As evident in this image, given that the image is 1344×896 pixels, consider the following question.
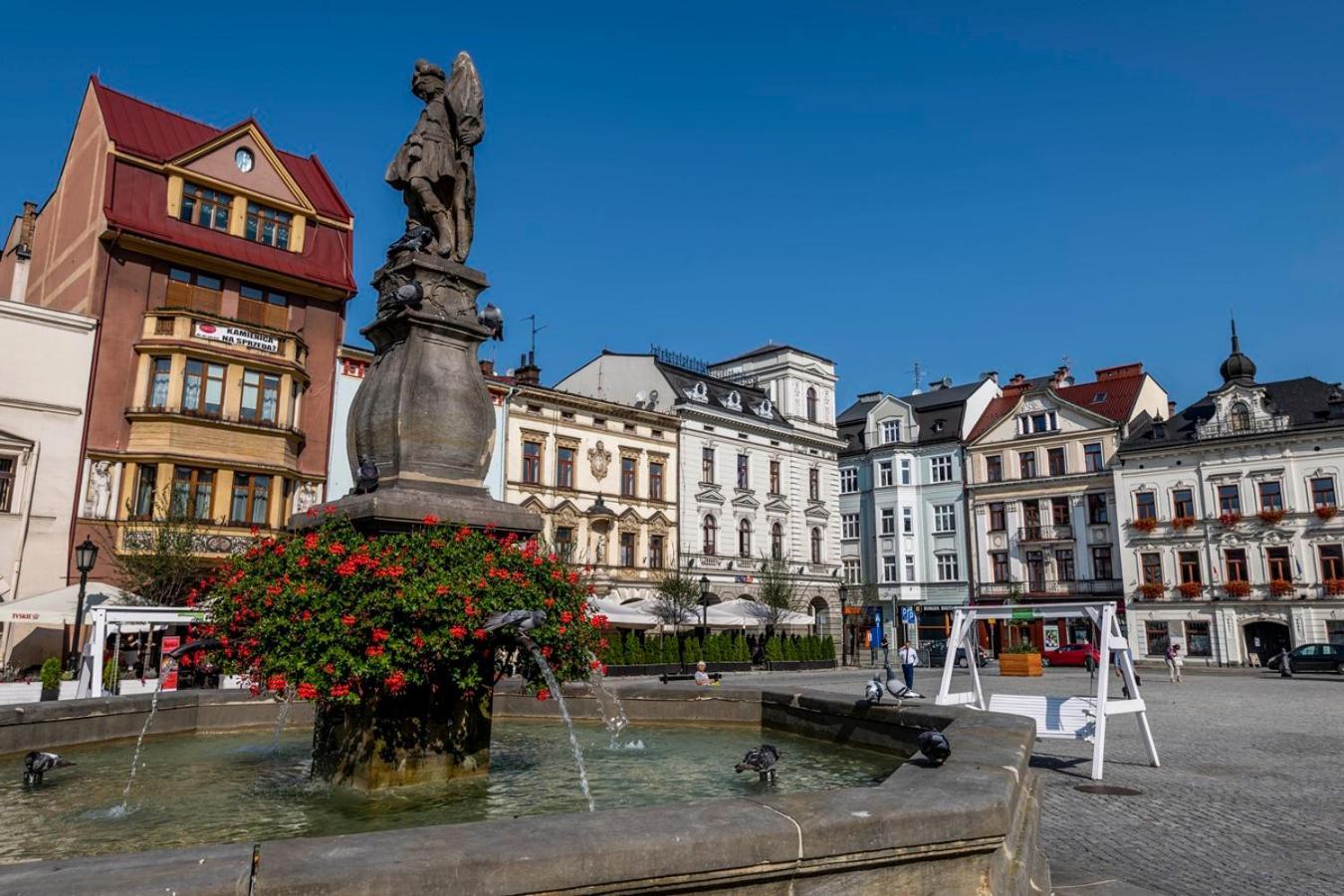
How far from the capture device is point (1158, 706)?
72.0 feet

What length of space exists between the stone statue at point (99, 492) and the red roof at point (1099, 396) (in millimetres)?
47274

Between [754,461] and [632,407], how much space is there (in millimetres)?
8841

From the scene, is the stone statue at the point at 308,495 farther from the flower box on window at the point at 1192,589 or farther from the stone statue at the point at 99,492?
the flower box on window at the point at 1192,589

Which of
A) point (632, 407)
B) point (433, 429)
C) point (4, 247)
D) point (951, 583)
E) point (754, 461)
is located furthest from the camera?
point (951, 583)

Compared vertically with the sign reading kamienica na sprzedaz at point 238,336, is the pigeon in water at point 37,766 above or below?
below

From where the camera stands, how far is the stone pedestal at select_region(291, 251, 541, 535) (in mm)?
8555

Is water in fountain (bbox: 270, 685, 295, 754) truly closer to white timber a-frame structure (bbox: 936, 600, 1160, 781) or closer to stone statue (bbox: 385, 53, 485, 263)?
stone statue (bbox: 385, 53, 485, 263)

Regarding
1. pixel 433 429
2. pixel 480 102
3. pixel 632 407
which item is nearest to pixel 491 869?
pixel 433 429

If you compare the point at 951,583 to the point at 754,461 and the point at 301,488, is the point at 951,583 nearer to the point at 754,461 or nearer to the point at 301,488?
the point at 754,461

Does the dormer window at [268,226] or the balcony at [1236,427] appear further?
the balcony at [1236,427]

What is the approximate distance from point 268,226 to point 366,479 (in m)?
30.6

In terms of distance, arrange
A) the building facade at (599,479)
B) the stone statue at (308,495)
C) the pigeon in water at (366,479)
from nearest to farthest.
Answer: the pigeon in water at (366,479), the stone statue at (308,495), the building facade at (599,479)

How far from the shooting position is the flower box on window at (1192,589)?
48.4m

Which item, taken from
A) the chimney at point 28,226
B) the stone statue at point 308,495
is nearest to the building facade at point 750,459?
the stone statue at point 308,495
